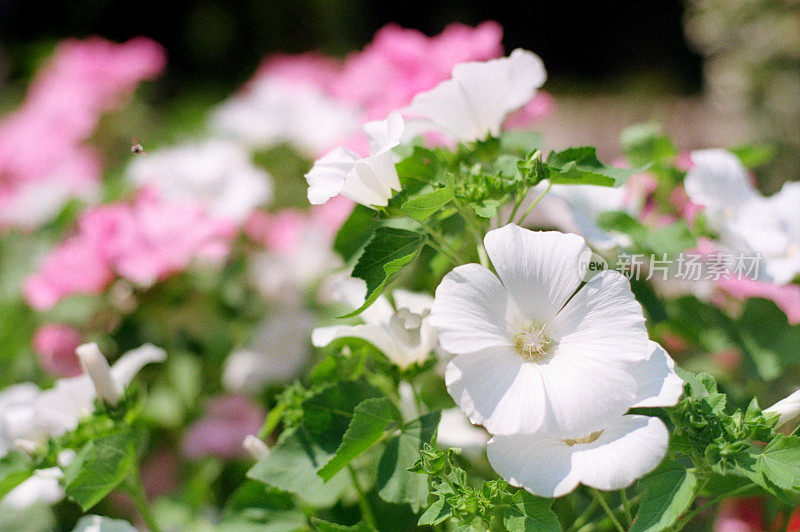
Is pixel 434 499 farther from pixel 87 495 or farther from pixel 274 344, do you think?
pixel 274 344

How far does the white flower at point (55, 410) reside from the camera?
0.78 meters

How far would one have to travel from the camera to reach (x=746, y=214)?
2.74 feet

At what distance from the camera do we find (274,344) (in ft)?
3.70

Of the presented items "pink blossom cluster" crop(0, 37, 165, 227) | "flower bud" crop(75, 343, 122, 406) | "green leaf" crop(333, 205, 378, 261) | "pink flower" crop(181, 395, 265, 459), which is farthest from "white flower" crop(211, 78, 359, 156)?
"flower bud" crop(75, 343, 122, 406)

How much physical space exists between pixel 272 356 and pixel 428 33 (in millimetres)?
4399

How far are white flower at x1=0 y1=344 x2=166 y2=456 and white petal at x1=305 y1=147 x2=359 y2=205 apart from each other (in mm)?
358

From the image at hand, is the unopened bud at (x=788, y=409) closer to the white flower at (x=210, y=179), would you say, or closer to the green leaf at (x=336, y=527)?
the green leaf at (x=336, y=527)

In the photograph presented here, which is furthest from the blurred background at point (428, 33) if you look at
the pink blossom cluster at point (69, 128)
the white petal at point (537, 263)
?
the white petal at point (537, 263)

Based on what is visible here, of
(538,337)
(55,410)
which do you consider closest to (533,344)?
(538,337)

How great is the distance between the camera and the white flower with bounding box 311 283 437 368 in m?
0.68

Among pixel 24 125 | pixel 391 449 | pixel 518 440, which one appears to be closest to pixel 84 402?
pixel 391 449

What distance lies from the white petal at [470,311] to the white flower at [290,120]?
3.09 ft

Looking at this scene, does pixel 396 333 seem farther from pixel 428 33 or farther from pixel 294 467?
pixel 428 33

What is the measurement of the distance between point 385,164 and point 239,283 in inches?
27.4
